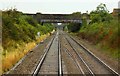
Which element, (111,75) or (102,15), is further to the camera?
(102,15)

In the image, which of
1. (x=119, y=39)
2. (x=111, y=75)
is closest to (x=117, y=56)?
(x=119, y=39)

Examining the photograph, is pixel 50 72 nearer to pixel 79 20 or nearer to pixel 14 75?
pixel 14 75

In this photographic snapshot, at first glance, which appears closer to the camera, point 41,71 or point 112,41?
point 41,71

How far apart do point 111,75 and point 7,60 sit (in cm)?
756

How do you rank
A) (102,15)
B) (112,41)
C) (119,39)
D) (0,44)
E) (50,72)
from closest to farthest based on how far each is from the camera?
(50,72) < (0,44) < (119,39) < (112,41) < (102,15)

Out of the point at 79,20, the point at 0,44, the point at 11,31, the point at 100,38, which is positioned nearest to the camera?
the point at 0,44

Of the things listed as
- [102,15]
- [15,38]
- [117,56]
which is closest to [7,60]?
[117,56]

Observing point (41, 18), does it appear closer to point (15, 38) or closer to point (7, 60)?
point (15, 38)

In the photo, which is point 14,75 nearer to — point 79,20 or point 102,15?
point 102,15

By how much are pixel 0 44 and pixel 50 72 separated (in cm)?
1105

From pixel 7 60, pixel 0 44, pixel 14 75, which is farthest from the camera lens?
pixel 0 44

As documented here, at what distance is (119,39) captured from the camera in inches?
1273

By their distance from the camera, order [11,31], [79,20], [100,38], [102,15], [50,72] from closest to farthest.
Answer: [50,72]
[11,31]
[100,38]
[102,15]
[79,20]

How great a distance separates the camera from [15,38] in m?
38.1
